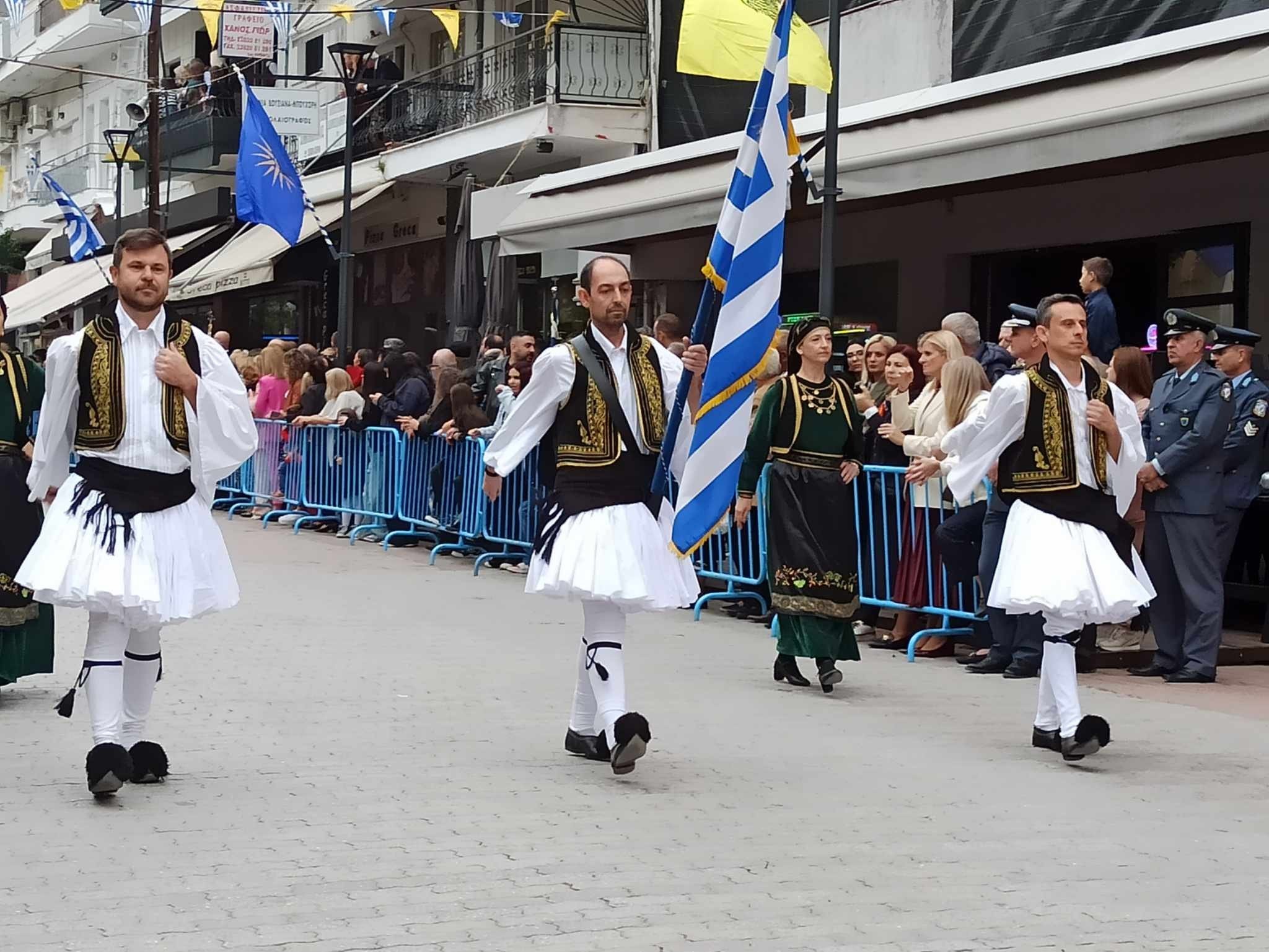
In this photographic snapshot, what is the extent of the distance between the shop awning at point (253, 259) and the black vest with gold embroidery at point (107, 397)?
1982 centimetres

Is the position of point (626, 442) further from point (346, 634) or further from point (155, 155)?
point (155, 155)

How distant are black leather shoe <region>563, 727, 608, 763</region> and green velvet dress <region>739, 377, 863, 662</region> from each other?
217 cm

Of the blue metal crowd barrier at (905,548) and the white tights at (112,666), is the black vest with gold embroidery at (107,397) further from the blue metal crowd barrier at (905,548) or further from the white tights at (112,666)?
the blue metal crowd barrier at (905,548)

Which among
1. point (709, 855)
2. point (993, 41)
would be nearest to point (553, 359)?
point (709, 855)

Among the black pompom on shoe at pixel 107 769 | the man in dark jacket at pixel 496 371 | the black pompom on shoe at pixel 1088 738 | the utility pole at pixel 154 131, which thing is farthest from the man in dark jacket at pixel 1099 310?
the utility pole at pixel 154 131

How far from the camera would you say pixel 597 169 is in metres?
16.8

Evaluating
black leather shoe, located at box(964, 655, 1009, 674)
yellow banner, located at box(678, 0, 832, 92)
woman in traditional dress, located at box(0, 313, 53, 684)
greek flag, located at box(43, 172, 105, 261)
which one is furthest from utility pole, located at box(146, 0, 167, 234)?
black leather shoe, located at box(964, 655, 1009, 674)

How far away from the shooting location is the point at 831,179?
42.0 ft

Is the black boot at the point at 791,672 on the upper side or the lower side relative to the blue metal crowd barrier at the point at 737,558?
lower

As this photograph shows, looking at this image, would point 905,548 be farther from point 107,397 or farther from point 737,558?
point 107,397

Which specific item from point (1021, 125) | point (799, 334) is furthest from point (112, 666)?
point (1021, 125)

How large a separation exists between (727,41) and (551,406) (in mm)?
6311

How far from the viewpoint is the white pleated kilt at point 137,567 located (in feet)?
21.4

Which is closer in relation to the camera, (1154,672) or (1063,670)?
(1063,670)
